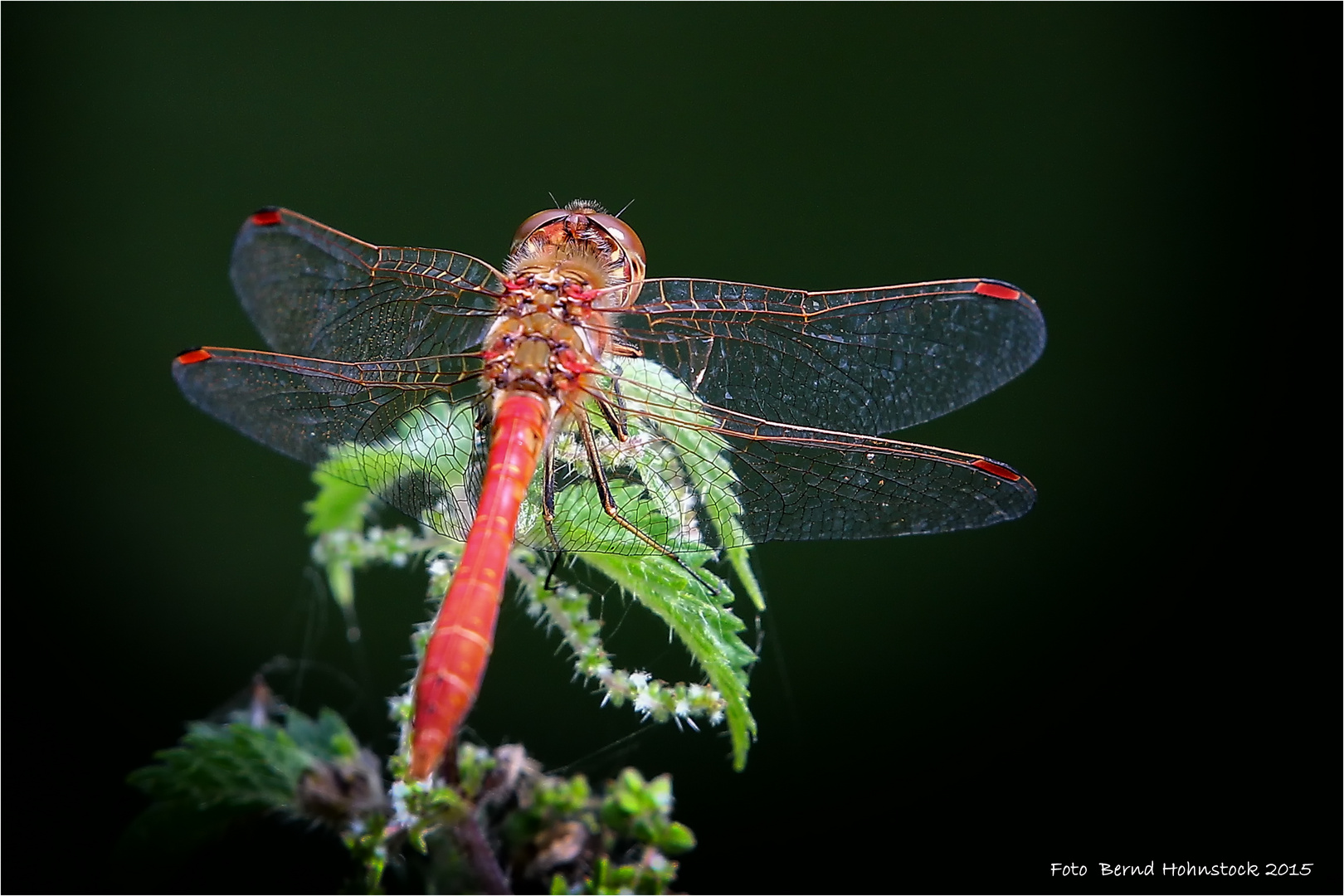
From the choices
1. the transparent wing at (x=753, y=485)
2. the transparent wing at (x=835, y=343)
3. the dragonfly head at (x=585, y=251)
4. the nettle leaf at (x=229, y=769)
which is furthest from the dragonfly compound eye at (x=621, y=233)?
the nettle leaf at (x=229, y=769)

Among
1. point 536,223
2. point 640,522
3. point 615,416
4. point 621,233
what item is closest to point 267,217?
point 536,223

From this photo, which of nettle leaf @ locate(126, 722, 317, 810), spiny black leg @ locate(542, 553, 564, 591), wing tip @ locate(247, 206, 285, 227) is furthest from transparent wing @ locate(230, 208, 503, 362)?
nettle leaf @ locate(126, 722, 317, 810)

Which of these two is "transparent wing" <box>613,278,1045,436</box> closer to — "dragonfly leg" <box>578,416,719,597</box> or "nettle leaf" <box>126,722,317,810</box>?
"dragonfly leg" <box>578,416,719,597</box>

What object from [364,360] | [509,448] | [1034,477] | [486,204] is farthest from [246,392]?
[1034,477]

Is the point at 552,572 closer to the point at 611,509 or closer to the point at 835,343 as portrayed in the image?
the point at 611,509

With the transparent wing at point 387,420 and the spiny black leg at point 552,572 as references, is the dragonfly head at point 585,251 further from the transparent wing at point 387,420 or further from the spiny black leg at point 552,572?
the spiny black leg at point 552,572
